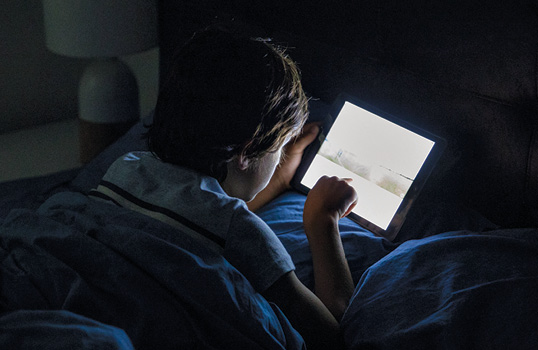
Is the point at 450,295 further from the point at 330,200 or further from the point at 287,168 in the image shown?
the point at 287,168

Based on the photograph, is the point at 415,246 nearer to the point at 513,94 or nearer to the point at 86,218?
the point at 513,94

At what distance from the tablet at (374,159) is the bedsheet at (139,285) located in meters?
0.45

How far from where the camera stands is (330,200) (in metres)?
1.07

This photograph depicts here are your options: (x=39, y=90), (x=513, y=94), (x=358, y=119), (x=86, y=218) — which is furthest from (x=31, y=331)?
(x=39, y=90)

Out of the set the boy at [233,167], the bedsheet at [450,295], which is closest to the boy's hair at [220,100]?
the boy at [233,167]

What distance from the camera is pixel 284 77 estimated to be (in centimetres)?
92

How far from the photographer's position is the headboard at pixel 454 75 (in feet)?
3.47

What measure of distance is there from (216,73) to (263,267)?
0.35 meters

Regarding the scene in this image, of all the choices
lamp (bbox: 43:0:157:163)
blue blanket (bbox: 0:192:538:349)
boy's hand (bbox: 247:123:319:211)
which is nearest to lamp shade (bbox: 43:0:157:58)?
lamp (bbox: 43:0:157:163)

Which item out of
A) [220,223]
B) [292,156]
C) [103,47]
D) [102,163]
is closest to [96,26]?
[103,47]

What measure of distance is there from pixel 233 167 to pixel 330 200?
24cm

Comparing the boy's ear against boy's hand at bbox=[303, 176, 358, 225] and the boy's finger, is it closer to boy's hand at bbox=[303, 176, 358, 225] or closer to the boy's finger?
boy's hand at bbox=[303, 176, 358, 225]

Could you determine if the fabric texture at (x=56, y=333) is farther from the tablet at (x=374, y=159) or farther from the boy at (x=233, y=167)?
Result: the tablet at (x=374, y=159)

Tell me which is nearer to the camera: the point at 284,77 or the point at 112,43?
the point at 284,77
